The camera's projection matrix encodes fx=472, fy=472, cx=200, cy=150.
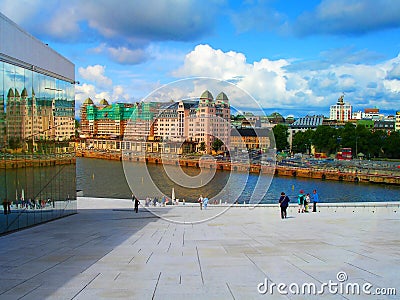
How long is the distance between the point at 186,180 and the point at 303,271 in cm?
4437

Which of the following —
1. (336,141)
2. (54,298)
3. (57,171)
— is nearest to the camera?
(54,298)

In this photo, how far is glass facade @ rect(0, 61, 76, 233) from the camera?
1295cm

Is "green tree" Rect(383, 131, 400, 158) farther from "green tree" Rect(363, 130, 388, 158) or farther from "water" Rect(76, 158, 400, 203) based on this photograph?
"water" Rect(76, 158, 400, 203)

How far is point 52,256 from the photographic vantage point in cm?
843

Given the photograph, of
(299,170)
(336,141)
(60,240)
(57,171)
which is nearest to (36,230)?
(60,240)

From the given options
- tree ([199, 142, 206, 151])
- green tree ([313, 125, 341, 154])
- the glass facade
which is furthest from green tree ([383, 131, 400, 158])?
the glass facade

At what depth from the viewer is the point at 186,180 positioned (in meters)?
51.0

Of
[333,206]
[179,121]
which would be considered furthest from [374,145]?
[179,121]

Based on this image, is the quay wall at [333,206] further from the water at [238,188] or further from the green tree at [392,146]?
the green tree at [392,146]

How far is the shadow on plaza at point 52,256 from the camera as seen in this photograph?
6.03m

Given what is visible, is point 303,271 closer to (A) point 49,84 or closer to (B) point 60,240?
(B) point 60,240

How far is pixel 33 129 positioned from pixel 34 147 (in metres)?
0.59

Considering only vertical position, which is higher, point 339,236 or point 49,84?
point 49,84

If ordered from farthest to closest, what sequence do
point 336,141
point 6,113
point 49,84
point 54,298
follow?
1. point 336,141
2. point 49,84
3. point 6,113
4. point 54,298
